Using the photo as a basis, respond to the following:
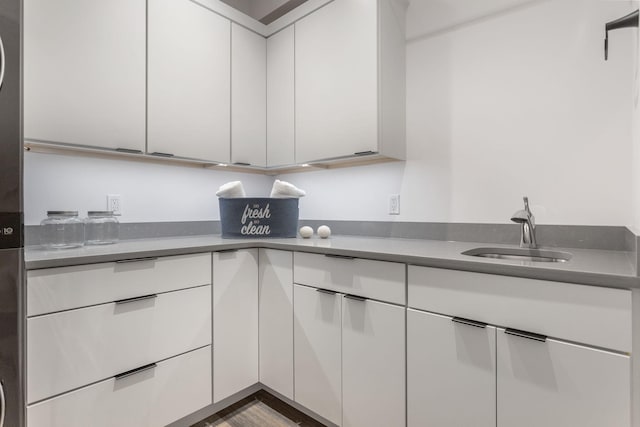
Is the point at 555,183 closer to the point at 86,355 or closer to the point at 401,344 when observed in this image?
the point at 401,344

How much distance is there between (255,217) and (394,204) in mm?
845

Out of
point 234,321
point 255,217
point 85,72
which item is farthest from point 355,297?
point 85,72

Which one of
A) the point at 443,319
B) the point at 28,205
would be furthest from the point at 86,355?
the point at 443,319

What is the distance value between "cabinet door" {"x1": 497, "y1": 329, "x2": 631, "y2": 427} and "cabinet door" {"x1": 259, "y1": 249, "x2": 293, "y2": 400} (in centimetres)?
97

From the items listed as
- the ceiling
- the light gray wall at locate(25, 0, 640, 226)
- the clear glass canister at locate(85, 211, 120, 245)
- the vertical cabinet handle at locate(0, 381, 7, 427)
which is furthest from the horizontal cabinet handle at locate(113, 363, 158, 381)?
the ceiling

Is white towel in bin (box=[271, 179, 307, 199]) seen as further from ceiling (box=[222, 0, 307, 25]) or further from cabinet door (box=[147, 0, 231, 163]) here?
ceiling (box=[222, 0, 307, 25])

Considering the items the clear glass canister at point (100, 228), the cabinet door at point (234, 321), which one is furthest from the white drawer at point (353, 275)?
the clear glass canister at point (100, 228)

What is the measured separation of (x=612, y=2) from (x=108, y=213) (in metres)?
2.45

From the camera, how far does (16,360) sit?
0.76 m

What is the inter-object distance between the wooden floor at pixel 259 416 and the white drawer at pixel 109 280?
70 centimetres

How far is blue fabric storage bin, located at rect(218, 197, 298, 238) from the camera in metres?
1.94

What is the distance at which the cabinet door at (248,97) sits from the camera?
205 centimetres

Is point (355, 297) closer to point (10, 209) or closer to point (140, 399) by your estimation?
point (140, 399)

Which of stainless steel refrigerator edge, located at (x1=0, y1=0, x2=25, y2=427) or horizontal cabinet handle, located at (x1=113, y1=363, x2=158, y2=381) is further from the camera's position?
horizontal cabinet handle, located at (x1=113, y1=363, x2=158, y2=381)
